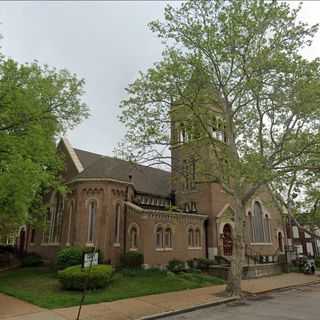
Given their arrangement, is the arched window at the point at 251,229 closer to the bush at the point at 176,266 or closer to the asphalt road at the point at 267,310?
the bush at the point at 176,266

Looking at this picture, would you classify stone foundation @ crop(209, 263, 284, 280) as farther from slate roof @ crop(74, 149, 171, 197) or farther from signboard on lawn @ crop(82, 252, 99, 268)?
signboard on lawn @ crop(82, 252, 99, 268)

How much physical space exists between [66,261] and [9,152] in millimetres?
8805

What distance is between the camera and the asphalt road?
1106 cm

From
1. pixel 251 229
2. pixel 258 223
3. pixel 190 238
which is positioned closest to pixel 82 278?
pixel 190 238

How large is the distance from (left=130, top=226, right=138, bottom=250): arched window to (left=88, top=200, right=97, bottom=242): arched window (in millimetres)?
2808

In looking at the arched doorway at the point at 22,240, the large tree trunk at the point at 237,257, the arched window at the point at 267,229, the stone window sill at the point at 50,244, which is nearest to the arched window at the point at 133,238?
the stone window sill at the point at 50,244

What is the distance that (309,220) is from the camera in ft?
86.7

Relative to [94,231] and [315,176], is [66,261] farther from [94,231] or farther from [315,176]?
[315,176]

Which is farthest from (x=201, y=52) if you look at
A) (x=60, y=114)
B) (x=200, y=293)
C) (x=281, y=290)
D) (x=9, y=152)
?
(x=281, y=290)

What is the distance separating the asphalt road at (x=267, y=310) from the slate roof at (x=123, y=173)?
35.6 feet

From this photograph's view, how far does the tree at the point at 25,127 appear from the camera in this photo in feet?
44.4

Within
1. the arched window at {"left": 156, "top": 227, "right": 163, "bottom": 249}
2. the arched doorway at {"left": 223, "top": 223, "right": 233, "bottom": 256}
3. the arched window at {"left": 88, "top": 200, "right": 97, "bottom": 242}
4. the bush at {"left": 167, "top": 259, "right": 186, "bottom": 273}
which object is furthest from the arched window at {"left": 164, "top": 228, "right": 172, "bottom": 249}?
the arched doorway at {"left": 223, "top": 223, "right": 233, "bottom": 256}

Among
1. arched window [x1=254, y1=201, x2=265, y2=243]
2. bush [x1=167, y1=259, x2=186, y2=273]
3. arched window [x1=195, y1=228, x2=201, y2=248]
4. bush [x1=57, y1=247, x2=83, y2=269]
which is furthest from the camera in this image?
arched window [x1=254, y1=201, x2=265, y2=243]

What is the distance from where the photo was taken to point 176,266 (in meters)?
22.4
